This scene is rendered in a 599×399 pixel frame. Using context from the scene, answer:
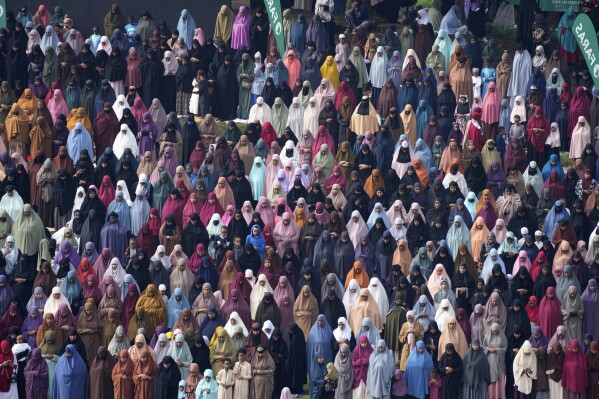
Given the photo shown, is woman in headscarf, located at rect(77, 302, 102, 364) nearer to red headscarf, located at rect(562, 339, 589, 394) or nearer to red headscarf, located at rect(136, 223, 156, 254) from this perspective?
red headscarf, located at rect(136, 223, 156, 254)

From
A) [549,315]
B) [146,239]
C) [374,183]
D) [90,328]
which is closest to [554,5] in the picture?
[374,183]

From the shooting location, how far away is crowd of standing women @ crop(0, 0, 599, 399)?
120ft

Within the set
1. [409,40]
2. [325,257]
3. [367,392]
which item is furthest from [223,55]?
[367,392]

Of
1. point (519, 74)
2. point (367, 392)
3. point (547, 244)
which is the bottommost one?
point (367, 392)

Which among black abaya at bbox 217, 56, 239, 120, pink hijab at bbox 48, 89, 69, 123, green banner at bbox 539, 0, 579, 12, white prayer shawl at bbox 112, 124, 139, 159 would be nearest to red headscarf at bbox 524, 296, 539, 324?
white prayer shawl at bbox 112, 124, 139, 159

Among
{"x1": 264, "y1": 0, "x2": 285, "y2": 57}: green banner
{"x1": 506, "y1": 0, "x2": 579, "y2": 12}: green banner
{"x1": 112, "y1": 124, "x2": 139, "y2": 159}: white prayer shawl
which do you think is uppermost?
{"x1": 506, "y1": 0, "x2": 579, "y2": 12}: green banner

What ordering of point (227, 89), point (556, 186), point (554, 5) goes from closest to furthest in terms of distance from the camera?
1. point (556, 186)
2. point (227, 89)
3. point (554, 5)

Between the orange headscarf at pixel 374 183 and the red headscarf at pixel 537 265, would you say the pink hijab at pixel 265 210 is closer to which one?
→ the orange headscarf at pixel 374 183

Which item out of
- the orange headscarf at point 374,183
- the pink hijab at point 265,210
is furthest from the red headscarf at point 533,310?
the pink hijab at point 265,210

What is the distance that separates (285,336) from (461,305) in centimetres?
285

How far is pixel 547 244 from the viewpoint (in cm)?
3903

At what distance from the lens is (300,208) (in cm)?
3997

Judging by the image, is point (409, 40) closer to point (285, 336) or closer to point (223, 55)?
point (223, 55)

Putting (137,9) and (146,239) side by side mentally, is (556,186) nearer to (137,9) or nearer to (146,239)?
(146,239)
